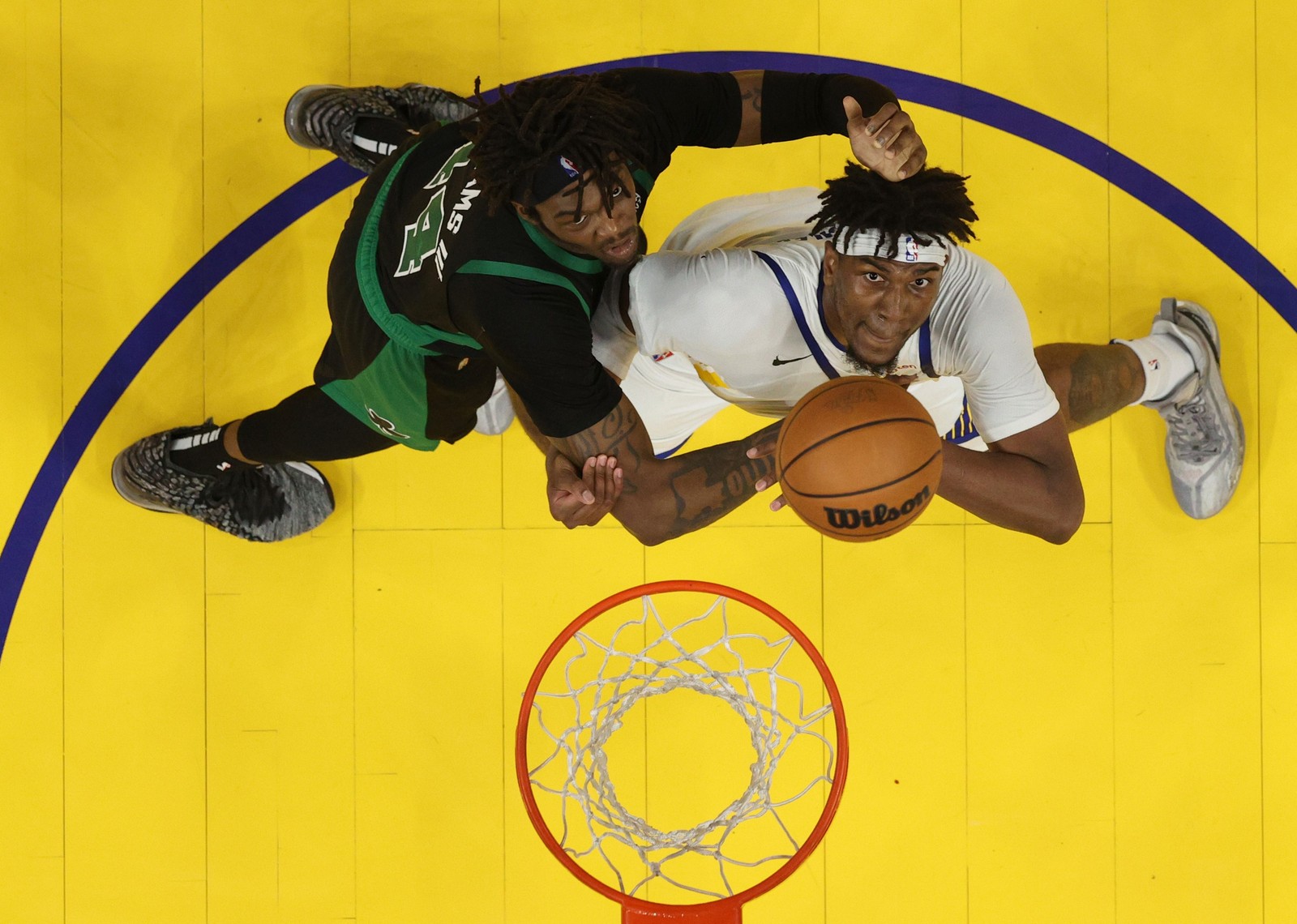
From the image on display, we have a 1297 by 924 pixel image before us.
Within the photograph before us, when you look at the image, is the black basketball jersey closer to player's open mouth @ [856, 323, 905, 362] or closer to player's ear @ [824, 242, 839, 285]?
player's ear @ [824, 242, 839, 285]

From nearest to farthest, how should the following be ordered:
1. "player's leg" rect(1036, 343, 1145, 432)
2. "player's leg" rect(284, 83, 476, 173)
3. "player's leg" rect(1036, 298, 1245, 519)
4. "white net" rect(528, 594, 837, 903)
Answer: "player's leg" rect(1036, 343, 1145, 432) → "player's leg" rect(1036, 298, 1245, 519) → "player's leg" rect(284, 83, 476, 173) → "white net" rect(528, 594, 837, 903)

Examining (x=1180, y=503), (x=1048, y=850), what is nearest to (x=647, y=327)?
(x=1180, y=503)

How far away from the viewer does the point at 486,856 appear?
2.96 m

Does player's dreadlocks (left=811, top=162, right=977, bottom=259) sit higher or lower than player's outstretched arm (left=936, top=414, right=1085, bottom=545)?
higher

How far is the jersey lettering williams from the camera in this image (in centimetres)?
184

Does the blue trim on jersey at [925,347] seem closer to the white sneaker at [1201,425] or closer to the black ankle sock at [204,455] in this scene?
the white sneaker at [1201,425]

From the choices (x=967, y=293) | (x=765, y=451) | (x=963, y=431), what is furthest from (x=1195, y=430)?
(x=765, y=451)

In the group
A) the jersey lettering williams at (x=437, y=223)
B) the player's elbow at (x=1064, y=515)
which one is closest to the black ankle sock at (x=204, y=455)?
the jersey lettering williams at (x=437, y=223)

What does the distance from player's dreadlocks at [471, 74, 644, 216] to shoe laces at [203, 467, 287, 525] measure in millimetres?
1480

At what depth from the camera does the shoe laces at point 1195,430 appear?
286 centimetres

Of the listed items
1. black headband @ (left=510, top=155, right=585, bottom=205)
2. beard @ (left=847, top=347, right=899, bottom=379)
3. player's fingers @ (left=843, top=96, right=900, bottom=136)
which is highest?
player's fingers @ (left=843, top=96, right=900, bottom=136)

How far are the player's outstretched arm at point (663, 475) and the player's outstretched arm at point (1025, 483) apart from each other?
0.42 m

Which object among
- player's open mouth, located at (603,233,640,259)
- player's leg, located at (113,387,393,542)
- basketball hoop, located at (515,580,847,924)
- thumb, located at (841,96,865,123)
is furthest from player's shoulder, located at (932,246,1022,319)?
player's leg, located at (113,387,393,542)

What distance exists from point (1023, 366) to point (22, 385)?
2.85m
